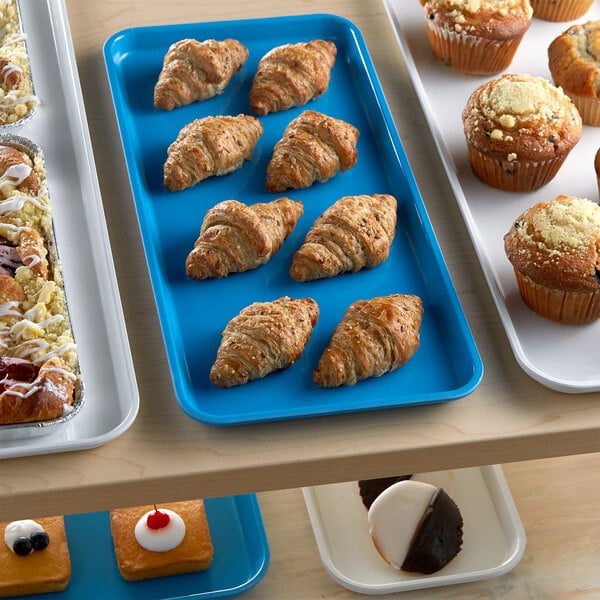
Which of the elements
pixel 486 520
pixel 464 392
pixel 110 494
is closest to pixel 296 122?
pixel 464 392

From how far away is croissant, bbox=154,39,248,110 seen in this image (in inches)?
72.6

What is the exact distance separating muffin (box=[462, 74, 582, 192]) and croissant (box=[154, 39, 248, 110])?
0.44m

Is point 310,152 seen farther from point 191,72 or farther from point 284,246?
point 191,72

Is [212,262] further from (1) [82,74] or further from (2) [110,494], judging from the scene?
(1) [82,74]

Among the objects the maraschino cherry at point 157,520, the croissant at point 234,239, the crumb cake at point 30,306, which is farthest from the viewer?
the maraschino cherry at point 157,520

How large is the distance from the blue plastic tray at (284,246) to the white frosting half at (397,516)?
56 centimetres

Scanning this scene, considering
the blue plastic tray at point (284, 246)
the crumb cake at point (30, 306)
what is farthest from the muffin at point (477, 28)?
the crumb cake at point (30, 306)

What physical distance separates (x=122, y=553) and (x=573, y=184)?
3.46 feet

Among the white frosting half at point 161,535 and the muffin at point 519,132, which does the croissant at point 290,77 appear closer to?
the muffin at point 519,132

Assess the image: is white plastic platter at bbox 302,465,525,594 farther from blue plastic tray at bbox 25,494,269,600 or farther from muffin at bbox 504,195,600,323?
muffin at bbox 504,195,600,323

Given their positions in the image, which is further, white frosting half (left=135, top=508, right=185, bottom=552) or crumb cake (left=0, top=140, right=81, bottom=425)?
white frosting half (left=135, top=508, right=185, bottom=552)

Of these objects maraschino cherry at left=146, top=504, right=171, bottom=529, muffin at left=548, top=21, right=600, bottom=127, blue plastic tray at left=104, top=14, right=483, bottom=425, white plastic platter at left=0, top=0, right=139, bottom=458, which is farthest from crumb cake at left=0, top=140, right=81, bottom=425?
muffin at left=548, top=21, right=600, bottom=127

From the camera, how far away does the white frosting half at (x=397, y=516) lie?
2004 mm

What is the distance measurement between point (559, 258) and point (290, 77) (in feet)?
1.98
